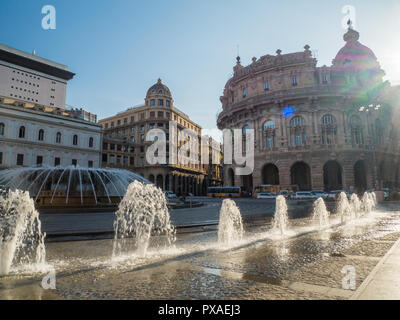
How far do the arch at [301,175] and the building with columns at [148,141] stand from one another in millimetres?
23636

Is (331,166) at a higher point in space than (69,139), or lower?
lower

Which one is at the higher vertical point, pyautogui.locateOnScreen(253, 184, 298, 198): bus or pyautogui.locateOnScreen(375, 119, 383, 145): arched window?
pyautogui.locateOnScreen(375, 119, 383, 145): arched window

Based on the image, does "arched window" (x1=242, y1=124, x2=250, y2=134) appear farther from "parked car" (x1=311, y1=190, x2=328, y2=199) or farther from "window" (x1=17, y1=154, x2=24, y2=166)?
"window" (x1=17, y1=154, x2=24, y2=166)

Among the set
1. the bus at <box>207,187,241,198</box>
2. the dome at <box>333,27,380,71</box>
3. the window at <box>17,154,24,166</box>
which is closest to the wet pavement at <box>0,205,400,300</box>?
the bus at <box>207,187,241,198</box>

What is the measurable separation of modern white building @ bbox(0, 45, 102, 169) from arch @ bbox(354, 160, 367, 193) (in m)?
44.6

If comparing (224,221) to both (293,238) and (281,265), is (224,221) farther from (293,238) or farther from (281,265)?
(281,265)

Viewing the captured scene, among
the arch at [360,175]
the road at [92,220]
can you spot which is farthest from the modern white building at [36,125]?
the arch at [360,175]

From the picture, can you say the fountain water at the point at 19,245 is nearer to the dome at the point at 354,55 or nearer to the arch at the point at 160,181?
the arch at the point at 160,181

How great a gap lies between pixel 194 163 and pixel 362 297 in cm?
6412

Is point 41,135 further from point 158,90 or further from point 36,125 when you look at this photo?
point 158,90

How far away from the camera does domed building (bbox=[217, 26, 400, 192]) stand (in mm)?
38375

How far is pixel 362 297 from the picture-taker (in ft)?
9.77

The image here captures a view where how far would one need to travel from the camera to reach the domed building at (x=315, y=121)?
3838cm
